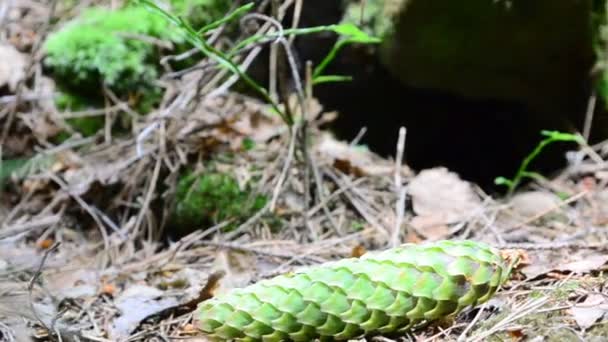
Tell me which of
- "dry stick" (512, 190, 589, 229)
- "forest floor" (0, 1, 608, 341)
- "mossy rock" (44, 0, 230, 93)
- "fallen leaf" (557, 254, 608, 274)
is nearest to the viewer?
"fallen leaf" (557, 254, 608, 274)

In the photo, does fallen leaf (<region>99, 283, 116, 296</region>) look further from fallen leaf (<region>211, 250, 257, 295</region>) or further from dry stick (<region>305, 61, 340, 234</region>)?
dry stick (<region>305, 61, 340, 234</region>)

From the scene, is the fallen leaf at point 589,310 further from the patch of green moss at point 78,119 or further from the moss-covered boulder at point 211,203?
the patch of green moss at point 78,119

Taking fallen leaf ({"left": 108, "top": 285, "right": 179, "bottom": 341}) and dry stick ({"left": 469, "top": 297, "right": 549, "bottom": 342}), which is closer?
dry stick ({"left": 469, "top": 297, "right": 549, "bottom": 342})

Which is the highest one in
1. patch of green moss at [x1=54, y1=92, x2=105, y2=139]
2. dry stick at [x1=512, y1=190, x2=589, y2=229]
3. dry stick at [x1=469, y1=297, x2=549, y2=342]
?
patch of green moss at [x1=54, y1=92, x2=105, y2=139]

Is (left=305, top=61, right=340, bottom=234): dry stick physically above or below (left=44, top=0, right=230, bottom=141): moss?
below

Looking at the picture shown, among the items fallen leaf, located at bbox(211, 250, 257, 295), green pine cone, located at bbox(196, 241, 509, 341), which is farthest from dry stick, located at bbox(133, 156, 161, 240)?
green pine cone, located at bbox(196, 241, 509, 341)

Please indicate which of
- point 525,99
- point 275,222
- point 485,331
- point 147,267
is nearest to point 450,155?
point 525,99

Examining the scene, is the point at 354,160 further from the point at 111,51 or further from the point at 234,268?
the point at 111,51

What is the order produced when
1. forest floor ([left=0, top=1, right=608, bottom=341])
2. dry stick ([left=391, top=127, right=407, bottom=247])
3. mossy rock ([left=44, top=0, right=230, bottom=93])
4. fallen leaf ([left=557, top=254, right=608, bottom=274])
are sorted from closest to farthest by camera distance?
1. fallen leaf ([left=557, top=254, right=608, bottom=274])
2. forest floor ([left=0, top=1, right=608, bottom=341])
3. dry stick ([left=391, top=127, right=407, bottom=247])
4. mossy rock ([left=44, top=0, right=230, bottom=93])

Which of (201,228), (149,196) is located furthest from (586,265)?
(149,196)
